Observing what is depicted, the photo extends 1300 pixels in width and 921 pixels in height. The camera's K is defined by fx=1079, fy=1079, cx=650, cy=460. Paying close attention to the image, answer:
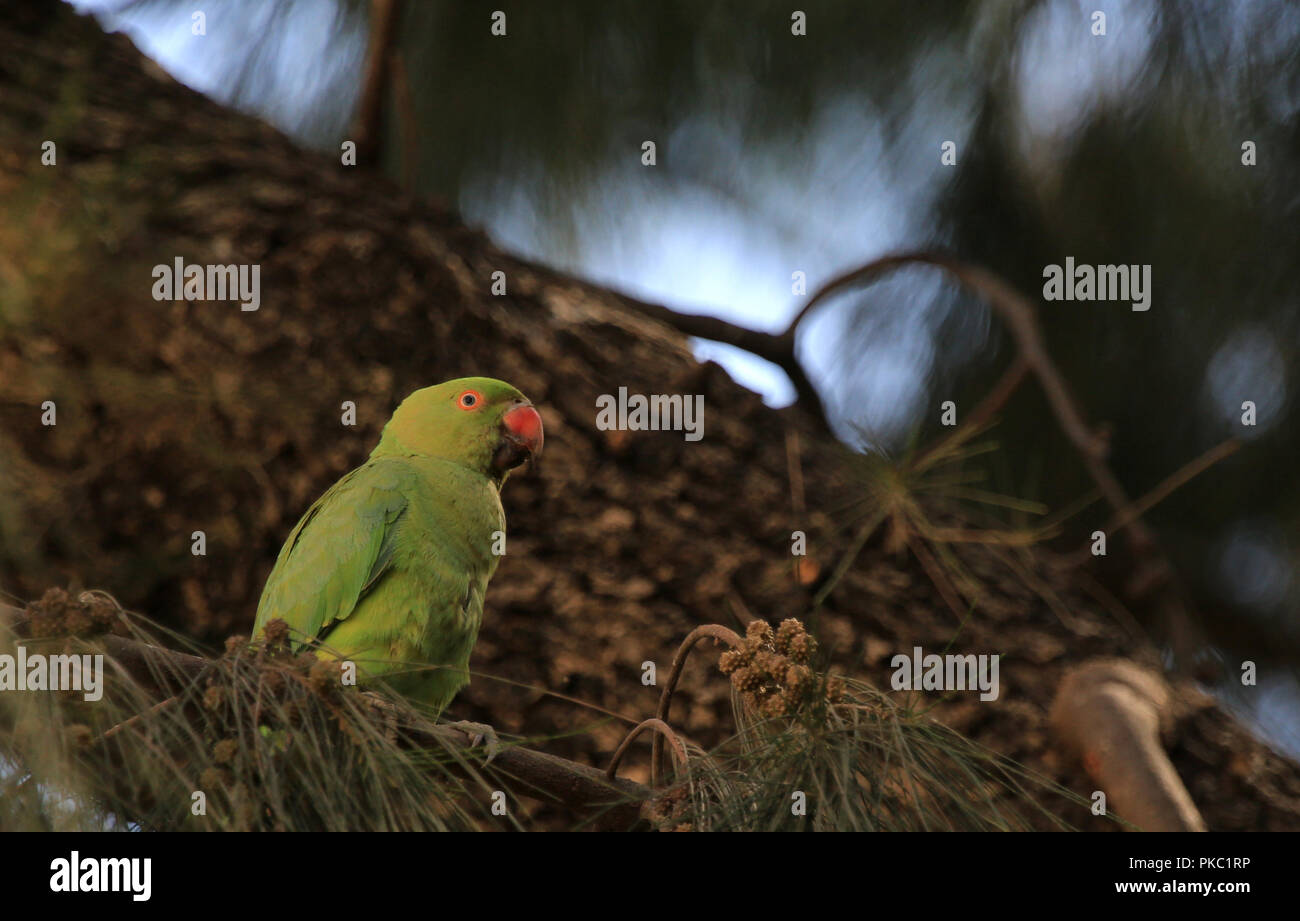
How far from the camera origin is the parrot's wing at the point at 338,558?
6.70 ft

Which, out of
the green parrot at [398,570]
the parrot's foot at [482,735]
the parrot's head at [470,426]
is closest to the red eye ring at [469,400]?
the parrot's head at [470,426]

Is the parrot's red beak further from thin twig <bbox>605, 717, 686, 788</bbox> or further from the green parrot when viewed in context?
thin twig <bbox>605, 717, 686, 788</bbox>

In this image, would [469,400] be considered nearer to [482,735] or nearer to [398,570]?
[398,570]

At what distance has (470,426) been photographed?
2.36 meters

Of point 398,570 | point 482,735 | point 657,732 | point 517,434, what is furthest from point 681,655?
point 517,434

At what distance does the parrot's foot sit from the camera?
132 centimetres

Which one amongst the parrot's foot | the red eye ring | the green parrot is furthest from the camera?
the red eye ring

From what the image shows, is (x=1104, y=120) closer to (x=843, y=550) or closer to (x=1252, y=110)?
(x=1252, y=110)

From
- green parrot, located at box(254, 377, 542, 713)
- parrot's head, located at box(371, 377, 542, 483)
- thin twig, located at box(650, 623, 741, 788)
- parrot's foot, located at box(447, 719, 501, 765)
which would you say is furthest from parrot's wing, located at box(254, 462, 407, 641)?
thin twig, located at box(650, 623, 741, 788)

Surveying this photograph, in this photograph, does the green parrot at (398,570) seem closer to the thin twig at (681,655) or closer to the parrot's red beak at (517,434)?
the parrot's red beak at (517,434)

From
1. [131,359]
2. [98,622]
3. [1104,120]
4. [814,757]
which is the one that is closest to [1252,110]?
[1104,120]

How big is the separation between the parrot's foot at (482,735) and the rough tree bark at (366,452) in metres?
0.76

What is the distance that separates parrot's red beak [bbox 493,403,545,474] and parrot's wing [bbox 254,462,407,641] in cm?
30
